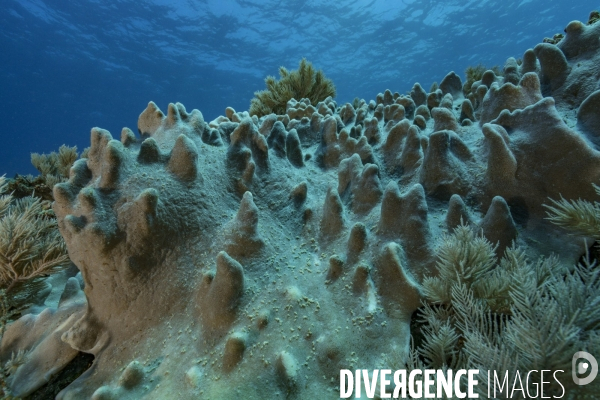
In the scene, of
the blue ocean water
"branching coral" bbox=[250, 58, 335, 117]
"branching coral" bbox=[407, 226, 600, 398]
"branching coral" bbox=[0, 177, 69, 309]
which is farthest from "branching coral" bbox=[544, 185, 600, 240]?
the blue ocean water

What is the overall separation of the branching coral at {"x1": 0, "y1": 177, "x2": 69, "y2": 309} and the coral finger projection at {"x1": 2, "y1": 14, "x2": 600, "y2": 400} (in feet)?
0.86

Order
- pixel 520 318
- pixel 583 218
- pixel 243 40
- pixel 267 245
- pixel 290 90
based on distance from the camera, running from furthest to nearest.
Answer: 1. pixel 243 40
2. pixel 290 90
3. pixel 267 245
4. pixel 583 218
5. pixel 520 318

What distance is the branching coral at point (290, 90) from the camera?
6.86 m

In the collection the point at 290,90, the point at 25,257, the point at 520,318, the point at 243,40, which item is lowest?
the point at 520,318

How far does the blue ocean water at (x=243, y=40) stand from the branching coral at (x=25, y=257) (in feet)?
117

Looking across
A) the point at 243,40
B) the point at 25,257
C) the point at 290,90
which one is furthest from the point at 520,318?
the point at 243,40

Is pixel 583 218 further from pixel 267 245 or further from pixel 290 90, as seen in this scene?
pixel 290 90

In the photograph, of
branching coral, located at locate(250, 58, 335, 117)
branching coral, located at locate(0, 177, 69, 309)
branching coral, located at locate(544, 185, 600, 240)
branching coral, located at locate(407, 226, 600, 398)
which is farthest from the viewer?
branching coral, located at locate(250, 58, 335, 117)

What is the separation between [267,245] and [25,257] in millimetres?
1881

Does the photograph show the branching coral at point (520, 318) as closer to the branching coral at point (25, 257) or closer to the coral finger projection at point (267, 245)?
the coral finger projection at point (267, 245)

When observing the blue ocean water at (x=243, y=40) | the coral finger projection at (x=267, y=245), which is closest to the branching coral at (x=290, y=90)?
the coral finger projection at (x=267, y=245)

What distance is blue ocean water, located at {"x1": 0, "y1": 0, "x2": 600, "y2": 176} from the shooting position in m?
41.6

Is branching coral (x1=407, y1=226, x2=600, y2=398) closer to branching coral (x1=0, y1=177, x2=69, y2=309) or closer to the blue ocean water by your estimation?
branching coral (x1=0, y1=177, x2=69, y2=309)

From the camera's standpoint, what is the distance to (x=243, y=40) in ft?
169
